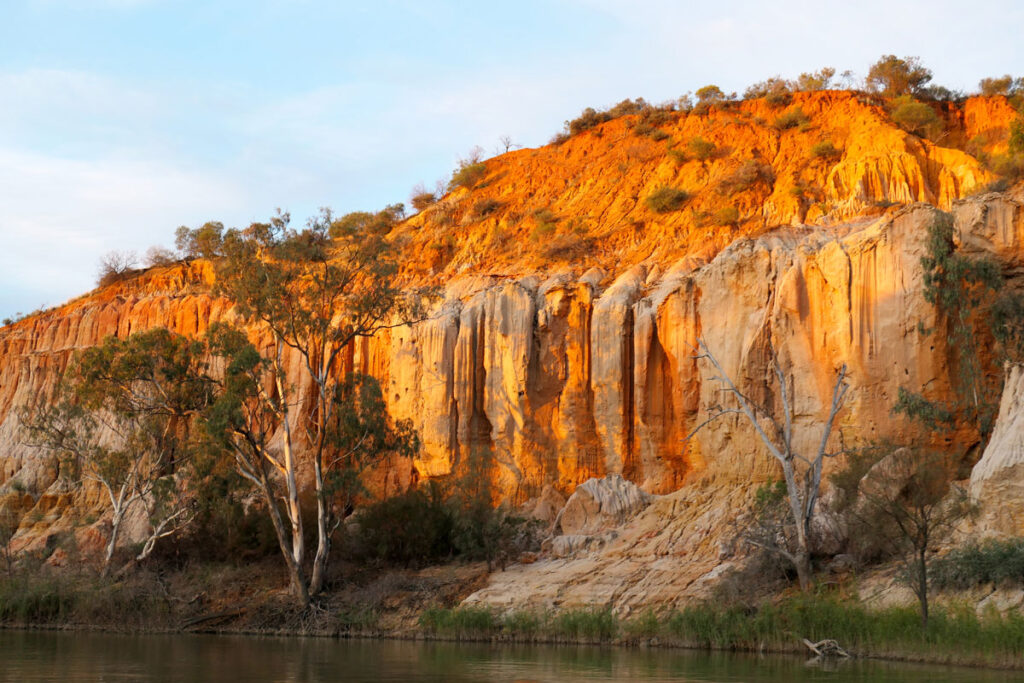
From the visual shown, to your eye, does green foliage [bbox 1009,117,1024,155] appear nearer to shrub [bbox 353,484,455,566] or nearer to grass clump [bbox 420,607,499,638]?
shrub [bbox 353,484,455,566]

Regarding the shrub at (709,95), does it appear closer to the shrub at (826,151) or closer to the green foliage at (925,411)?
the shrub at (826,151)

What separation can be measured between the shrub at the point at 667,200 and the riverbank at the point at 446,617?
15963 millimetres

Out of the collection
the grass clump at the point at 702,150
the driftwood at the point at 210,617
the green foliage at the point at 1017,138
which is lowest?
the driftwood at the point at 210,617

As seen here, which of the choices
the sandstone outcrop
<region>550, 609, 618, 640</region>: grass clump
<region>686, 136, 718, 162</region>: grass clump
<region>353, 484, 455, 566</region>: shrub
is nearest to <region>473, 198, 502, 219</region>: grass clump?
<region>686, 136, 718, 162</region>: grass clump

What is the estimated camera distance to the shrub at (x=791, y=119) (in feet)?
140

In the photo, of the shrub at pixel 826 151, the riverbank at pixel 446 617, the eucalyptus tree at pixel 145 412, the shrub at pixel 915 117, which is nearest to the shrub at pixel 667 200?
the shrub at pixel 826 151

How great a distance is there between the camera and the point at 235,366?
1218 inches

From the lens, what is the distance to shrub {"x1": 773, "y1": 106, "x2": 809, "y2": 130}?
42625 mm

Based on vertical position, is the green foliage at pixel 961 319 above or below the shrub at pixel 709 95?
below

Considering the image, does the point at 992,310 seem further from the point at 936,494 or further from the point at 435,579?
the point at 435,579

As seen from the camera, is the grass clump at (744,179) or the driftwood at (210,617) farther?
the grass clump at (744,179)

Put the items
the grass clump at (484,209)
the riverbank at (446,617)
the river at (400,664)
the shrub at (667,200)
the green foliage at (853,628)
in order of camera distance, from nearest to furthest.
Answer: the river at (400,664) → the green foliage at (853,628) → the riverbank at (446,617) → the shrub at (667,200) → the grass clump at (484,209)

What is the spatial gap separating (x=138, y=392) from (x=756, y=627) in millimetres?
24027

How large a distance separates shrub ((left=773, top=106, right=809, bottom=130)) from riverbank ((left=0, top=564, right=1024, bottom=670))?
22.4 metres
